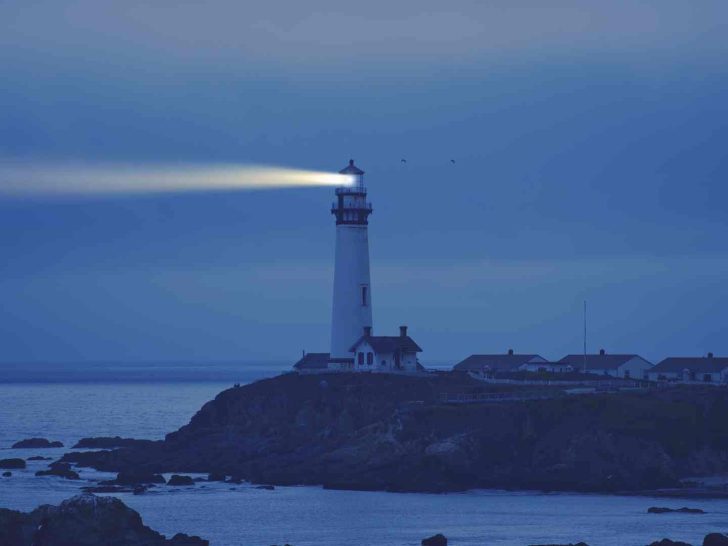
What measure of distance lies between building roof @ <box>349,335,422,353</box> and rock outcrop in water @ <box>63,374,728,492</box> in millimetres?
4747

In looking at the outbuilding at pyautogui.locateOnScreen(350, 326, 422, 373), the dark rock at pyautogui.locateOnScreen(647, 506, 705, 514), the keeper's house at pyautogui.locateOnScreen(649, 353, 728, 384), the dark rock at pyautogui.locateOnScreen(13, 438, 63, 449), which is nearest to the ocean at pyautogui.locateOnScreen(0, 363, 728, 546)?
the dark rock at pyautogui.locateOnScreen(647, 506, 705, 514)

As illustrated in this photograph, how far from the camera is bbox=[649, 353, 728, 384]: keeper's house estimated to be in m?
112

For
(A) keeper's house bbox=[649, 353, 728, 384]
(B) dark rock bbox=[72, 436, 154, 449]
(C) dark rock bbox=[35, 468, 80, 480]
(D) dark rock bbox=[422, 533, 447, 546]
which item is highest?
(A) keeper's house bbox=[649, 353, 728, 384]

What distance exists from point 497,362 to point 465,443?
104 ft

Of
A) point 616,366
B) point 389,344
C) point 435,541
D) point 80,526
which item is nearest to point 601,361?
point 616,366

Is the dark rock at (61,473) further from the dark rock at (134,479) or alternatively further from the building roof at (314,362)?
the building roof at (314,362)

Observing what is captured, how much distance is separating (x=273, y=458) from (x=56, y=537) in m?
32.0

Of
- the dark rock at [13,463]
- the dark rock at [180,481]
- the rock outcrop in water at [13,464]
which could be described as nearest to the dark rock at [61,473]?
the rock outcrop in water at [13,464]

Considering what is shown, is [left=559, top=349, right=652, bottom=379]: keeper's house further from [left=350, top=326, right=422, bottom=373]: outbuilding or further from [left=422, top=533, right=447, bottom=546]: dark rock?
[left=422, top=533, right=447, bottom=546]: dark rock

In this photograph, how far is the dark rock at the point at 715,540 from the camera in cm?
6538

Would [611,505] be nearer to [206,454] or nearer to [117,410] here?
[206,454]

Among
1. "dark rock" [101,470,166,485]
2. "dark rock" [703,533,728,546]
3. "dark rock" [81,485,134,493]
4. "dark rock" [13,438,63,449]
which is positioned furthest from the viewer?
"dark rock" [13,438,63,449]

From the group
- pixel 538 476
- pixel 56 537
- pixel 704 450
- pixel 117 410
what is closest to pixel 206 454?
pixel 538 476

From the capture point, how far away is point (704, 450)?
89.6 meters
